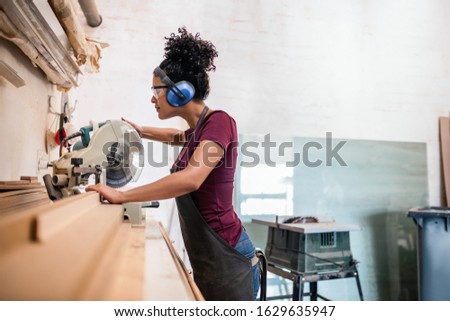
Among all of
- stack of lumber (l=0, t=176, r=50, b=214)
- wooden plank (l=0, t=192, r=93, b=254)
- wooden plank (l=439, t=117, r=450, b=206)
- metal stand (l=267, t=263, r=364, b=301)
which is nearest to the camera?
wooden plank (l=0, t=192, r=93, b=254)

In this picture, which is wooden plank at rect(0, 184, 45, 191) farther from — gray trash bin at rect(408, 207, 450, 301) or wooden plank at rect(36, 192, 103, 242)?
gray trash bin at rect(408, 207, 450, 301)

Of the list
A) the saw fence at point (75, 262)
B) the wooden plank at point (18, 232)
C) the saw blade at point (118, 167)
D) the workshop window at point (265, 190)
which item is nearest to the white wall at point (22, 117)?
the saw blade at point (118, 167)

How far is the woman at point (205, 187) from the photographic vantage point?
46.5 inches

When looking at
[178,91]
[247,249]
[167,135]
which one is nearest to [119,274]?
[247,249]

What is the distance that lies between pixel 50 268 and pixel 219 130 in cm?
85

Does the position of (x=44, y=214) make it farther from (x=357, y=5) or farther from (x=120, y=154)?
(x=357, y=5)

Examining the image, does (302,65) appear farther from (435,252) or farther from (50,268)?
(50,268)

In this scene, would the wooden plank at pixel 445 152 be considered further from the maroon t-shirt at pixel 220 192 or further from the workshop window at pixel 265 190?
the maroon t-shirt at pixel 220 192

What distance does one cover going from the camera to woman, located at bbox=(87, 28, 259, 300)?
46.5 inches

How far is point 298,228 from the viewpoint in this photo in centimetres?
244

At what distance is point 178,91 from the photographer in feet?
4.49

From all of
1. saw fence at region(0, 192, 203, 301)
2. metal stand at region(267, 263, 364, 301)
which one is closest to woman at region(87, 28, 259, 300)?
saw fence at region(0, 192, 203, 301)

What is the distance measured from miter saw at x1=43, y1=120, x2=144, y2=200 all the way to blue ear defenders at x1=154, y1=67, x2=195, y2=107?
0.24 meters
